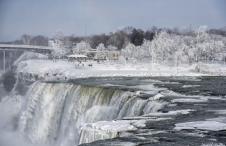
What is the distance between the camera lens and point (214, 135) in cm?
1584

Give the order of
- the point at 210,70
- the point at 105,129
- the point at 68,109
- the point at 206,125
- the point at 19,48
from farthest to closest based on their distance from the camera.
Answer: the point at 19,48, the point at 210,70, the point at 68,109, the point at 206,125, the point at 105,129

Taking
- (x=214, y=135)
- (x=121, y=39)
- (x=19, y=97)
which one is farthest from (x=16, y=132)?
(x=121, y=39)

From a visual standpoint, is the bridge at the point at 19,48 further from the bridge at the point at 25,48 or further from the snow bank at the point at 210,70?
the snow bank at the point at 210,70

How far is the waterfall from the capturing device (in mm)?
23266

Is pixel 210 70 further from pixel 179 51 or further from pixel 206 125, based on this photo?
pixel 206 125

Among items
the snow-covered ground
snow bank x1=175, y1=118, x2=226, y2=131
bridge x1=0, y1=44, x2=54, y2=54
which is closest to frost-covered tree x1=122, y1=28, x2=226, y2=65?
the snow-covered ground

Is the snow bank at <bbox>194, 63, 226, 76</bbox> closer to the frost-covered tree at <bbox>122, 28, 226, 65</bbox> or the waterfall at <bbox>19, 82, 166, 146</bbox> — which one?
the frost-covered tree at <bbox>122, 28, 226, 65</bbox>

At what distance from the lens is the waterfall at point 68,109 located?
2327cm

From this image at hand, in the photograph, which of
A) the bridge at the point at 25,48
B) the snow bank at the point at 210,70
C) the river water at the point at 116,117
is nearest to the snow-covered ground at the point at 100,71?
the snow bank at the point at 210,70

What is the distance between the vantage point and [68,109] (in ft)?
92.9

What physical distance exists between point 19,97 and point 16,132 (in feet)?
48.7

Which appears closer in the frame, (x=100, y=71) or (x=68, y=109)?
(x=68, y=109)

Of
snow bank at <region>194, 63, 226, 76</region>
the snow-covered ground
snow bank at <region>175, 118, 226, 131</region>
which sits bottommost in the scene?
the snow-covered ground

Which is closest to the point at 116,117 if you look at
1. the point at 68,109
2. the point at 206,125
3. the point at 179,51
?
the point at 206,125
